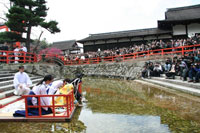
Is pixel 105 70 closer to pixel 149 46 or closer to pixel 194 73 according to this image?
pixel 149 46

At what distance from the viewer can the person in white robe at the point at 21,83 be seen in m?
8.07

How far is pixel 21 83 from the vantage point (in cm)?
827

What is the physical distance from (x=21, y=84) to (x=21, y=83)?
0.24 meters

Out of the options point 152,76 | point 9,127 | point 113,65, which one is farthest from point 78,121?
point 113,65

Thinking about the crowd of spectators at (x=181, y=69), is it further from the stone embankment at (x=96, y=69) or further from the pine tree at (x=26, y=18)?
the pine tree at (x=26, y=18)

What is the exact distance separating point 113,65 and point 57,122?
15551 millimetres

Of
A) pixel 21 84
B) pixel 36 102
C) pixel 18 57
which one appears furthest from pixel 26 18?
pixel 36 102

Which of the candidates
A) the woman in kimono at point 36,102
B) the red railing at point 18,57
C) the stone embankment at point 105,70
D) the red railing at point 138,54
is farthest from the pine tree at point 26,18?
the woman in kimono at point 36,102

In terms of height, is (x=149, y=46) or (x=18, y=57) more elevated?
(x=149, y=46)

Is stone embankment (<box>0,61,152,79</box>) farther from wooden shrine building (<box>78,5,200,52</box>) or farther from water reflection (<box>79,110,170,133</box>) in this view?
water reflection (<box>79,110,170,133</box>)

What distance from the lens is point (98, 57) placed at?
2214cm

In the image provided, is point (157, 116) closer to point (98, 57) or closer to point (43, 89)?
point (43, 89)

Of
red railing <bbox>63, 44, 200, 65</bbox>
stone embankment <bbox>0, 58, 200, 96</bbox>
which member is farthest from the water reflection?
red railing <bbox>63, 44, 200, 65</bbox>

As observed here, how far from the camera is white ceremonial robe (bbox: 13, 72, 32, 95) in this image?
807cm
